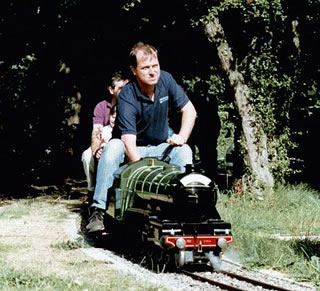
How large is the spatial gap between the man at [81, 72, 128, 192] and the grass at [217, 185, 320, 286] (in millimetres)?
1869

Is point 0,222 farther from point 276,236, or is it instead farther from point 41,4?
point 41,4

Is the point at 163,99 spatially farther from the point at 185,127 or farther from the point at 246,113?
the point at 246,113

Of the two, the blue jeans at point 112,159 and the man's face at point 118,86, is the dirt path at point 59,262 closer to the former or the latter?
the blue jeans at point 112,159

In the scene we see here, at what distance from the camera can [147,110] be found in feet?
28.3

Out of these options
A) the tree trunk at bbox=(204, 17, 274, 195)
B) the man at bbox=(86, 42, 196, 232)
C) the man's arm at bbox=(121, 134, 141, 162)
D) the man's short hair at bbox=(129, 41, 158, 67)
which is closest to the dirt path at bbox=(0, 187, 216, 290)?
the man at bbox=(86, 42, 196, 232)

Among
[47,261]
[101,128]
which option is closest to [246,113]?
[101,128]

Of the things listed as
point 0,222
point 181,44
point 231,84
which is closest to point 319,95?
point 181,44

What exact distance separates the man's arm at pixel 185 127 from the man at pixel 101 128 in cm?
137

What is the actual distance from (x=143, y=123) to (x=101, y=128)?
158cm

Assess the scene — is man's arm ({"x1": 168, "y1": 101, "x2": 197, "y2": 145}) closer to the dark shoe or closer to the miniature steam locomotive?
the miniature steam locomotive

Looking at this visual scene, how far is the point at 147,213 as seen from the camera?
7.87 meters

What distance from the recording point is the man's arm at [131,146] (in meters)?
8.38

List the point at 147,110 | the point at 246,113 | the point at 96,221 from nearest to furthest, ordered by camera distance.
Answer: the point at 147,110 → the point at 96,221 → the point at 246,113

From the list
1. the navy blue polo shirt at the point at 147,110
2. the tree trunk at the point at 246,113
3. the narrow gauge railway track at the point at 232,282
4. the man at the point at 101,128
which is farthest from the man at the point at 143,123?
the tree trunk at the point at 246,113
